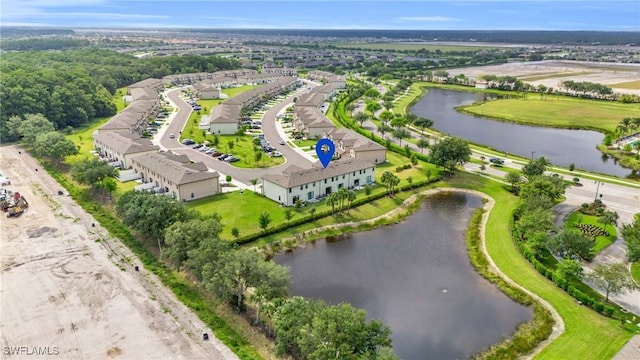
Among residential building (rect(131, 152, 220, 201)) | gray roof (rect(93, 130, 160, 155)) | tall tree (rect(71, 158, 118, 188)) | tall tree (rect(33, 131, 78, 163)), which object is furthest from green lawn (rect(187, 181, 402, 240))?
tall tree (rect(33, 131, 78, 163))

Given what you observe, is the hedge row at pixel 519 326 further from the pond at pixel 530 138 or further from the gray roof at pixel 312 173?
the pond at pixel 530 138

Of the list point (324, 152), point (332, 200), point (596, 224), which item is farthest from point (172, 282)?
point (596, 224)

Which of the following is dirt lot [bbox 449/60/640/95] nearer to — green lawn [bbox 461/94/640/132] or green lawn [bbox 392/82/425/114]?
green lawn [bbox 461/94/640/132]

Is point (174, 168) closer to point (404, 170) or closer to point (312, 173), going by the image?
point (312, 173)

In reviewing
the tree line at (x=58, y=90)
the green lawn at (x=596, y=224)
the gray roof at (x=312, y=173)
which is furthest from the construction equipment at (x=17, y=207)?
the green lawn at (x=596, y=224)

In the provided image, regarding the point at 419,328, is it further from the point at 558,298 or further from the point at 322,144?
the point at 322,144

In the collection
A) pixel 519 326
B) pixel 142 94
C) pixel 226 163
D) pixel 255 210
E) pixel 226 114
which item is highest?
pixel 226 114
